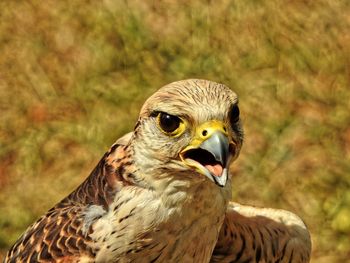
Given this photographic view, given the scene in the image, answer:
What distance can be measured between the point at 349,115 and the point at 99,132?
226cm

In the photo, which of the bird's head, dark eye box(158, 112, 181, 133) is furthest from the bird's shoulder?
dark eye box(158, 112, 181, 133)

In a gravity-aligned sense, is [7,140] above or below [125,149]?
below

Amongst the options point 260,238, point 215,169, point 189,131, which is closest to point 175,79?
point 260,238

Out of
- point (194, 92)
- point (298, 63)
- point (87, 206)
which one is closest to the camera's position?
point (194, 92)

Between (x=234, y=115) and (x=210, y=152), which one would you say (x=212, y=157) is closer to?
(x=210, y=152)

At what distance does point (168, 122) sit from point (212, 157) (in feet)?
0.94

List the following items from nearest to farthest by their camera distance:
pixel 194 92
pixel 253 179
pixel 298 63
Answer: pixel 194 92
pixel 253 179
pixel 298 63

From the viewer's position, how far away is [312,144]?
8148 mm

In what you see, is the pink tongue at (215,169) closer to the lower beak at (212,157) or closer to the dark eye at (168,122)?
the lower beak at (212,157)

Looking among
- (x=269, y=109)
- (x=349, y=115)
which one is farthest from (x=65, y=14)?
(x=349, y=115)

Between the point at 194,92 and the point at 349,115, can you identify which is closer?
the point at 194,92

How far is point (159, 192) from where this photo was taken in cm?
475

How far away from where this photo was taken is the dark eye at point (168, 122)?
15.1ft

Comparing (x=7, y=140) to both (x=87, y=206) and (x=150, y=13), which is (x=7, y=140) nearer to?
(x=150, y=13)
